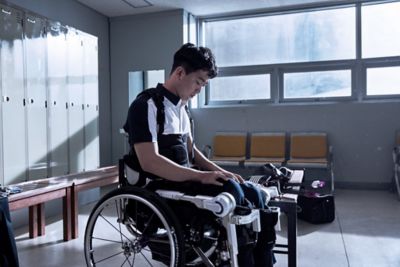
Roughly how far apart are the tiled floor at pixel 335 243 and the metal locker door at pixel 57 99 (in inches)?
22.9

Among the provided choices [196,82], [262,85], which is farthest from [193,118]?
[196,82]

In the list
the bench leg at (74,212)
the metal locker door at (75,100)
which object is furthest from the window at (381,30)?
the bench leg at (74,212)

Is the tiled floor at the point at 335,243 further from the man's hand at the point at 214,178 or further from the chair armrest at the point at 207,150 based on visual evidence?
the chair armrest at the point at 207,150

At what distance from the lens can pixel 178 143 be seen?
1638 millimetres

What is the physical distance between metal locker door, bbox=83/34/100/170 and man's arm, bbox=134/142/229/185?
259cm

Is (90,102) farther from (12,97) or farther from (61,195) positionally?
(61,195)

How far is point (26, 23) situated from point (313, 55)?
3.59 metres

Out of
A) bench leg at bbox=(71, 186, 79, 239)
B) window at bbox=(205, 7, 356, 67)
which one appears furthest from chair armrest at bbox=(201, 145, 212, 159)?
bench leg at bbox=(71, 186, 79, 239)

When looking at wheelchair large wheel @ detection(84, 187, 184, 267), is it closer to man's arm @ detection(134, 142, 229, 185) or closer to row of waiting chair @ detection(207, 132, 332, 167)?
man's arm @ detection(134, 142, 229, 185)

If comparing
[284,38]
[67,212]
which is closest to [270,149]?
[284,38]

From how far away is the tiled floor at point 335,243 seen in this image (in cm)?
230

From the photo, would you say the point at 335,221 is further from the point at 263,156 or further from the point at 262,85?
the point at 262,85

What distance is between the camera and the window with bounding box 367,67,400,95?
4688 millimetres

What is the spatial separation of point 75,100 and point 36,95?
55 cm
